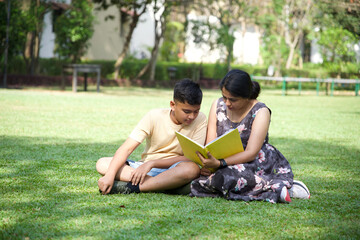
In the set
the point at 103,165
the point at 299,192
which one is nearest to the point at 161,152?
the point at 103,165

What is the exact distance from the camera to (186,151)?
12.4ft

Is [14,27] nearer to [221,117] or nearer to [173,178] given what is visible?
[221,117]

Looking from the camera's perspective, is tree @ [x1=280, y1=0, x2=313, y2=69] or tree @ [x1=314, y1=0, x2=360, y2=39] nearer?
tree @ [x1=314, y1=0, x2=360, y2=39]

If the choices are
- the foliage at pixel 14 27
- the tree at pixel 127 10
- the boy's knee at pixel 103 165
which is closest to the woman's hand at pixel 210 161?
the boy's knee at pixel 103 165

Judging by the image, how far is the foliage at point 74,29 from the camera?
70.0 ft

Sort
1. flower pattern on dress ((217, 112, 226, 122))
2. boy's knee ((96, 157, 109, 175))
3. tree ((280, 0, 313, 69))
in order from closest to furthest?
1. boy's knee ((96, 157, 109, 175))
2. flower pattern on dress ((217, 112, 226, 122))
3. tree ((280, 0, 313, 69))

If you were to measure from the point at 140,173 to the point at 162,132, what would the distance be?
391 millimetres

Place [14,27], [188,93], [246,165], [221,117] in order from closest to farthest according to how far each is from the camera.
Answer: [188,93] → [246,165] → [221,117] → [14,27]

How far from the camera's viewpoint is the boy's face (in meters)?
3.69

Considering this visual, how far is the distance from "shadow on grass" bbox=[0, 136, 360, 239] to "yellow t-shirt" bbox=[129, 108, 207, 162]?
Answer: 44 cm

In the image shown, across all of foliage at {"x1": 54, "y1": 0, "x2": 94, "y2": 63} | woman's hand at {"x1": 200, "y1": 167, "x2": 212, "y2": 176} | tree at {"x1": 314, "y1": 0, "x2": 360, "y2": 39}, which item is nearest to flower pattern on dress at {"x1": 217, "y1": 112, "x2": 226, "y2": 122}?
woman's hand at {"x1": 200, "y1": 167, "x2": 212, "y2": 176}

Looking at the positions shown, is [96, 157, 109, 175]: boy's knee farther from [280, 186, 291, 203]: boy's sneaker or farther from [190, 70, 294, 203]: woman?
[280, 186, 291, 203]: boy's sneaker

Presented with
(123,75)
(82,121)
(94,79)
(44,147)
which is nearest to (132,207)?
(44,147)

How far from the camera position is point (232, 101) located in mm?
3816
